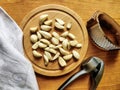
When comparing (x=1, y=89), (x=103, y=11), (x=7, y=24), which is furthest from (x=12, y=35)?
(x=103, y=11)

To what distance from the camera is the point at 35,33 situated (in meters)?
0.80

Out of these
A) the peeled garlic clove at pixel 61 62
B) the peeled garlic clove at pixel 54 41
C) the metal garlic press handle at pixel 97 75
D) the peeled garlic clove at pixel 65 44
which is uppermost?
the peeled garlic clove at pixel 54 41

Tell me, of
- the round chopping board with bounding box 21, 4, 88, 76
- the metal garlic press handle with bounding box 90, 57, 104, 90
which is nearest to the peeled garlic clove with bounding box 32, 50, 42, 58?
the round chopping board with bounding box 21, 4, 88, 76

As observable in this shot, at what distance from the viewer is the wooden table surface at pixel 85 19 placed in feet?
2.61

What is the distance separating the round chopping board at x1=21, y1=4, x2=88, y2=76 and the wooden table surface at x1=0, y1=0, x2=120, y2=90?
A: 0.04 ft

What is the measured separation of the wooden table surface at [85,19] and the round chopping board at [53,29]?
→ 0.01 meters

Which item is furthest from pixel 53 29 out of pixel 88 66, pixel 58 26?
pixel 88 66

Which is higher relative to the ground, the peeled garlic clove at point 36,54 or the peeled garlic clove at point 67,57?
the peeled garlic clove at point 36,54

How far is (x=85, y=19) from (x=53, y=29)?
3.6 inches

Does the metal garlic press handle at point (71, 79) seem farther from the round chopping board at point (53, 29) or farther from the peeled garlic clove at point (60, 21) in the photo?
the peeled garlic clove at point (60, 21)

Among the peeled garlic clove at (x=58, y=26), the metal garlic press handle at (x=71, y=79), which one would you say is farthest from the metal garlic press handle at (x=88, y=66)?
the peeled garlic clove at (x=58, y=26)

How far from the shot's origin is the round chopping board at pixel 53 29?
0.79 m

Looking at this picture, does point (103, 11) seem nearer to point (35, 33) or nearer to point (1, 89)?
point (35, 33)

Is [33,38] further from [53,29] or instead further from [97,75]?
[97,75]
